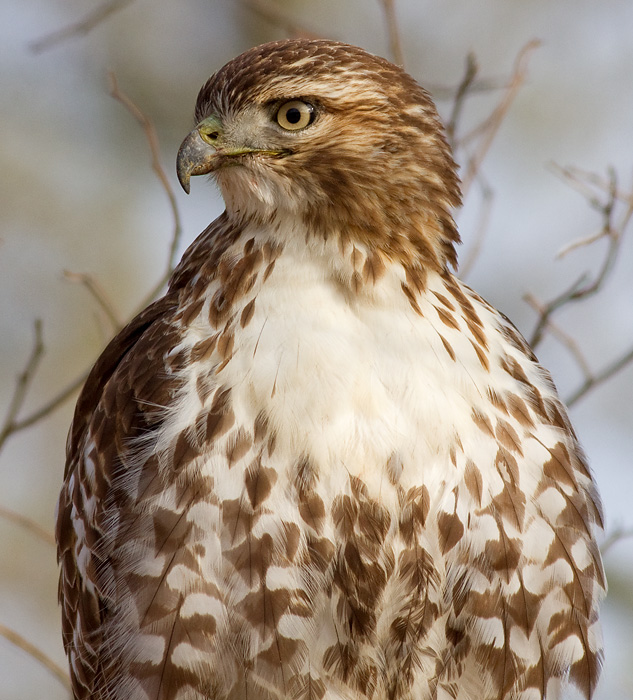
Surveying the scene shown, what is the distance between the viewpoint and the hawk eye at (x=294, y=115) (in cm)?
322

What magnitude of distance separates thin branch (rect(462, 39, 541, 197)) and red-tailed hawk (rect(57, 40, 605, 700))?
0.69 m

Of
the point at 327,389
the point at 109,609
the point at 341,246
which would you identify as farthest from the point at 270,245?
the point at 109,609

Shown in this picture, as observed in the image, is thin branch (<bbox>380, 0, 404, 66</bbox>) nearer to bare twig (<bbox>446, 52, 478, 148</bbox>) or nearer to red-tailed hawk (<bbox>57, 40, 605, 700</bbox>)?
bare twig (<bbox>446, 52, 478, 148</bbox>)

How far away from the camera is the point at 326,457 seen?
9.99 feet

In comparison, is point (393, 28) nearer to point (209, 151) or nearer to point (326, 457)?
point (209, 151)

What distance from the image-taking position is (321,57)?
3.25m

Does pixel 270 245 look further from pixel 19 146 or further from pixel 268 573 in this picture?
pixel 19 146

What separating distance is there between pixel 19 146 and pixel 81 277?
607 centimetres

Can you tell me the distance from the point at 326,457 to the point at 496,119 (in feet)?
5.70

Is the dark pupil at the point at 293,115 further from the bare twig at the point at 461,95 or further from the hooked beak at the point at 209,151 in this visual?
the bare twig at the point at 461,95

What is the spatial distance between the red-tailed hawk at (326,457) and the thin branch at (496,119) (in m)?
0.69

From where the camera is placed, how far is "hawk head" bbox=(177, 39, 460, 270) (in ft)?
10.5

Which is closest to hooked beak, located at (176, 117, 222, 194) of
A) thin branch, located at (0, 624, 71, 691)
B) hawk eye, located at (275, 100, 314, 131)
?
→ hawk eye, located at (275, 100, 314, 131)

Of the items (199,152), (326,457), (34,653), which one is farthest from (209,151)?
(34,653)
